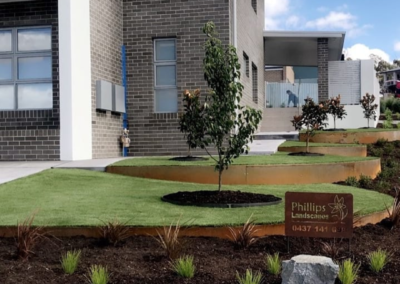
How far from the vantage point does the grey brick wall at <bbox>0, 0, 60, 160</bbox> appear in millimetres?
13211

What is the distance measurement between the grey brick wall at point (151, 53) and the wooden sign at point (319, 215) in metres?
9.80

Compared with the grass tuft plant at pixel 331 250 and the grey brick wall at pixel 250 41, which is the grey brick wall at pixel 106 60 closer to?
the grey brick wall at pixel 250 41

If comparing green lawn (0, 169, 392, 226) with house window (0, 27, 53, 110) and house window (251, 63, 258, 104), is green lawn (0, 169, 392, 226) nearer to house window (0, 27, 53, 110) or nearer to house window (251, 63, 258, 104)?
house window (0, 27, 53, 110)

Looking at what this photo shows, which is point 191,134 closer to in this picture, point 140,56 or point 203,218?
point 203,218

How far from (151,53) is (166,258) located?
36.0 feet

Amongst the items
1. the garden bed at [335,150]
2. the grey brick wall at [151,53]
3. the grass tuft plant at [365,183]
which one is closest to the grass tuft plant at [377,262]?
the grass tuft plant at [365,183]

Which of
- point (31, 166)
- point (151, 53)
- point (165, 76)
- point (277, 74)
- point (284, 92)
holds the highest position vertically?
point (277, 74)

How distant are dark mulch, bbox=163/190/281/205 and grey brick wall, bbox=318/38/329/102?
15.7 meters

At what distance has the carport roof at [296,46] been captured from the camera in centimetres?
2277

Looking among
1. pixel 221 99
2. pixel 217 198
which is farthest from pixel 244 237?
pixel 221 99

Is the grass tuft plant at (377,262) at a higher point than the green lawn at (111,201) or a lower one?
lower

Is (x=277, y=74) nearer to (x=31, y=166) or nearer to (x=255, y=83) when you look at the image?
(x=255, y=83)

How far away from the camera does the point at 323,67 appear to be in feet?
75.0

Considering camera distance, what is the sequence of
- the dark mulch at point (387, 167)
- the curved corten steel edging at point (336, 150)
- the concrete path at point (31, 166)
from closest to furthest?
the concrete path at point (31, 166) < the dark mulch at point (387, 167) < the curved corten steel edging at point (336, 150)
